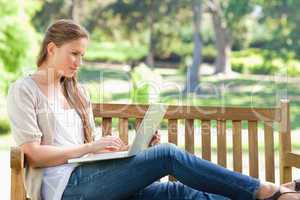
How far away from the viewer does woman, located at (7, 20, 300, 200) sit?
2.41 meters

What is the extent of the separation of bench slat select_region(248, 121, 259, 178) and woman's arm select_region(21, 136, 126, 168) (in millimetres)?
830

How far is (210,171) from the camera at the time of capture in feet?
7.88

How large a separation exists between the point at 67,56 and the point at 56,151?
432 millimetres

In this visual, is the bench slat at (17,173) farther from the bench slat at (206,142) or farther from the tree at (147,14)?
the tree at (147,14)

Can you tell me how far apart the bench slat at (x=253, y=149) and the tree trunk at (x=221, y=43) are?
13058 millimetres

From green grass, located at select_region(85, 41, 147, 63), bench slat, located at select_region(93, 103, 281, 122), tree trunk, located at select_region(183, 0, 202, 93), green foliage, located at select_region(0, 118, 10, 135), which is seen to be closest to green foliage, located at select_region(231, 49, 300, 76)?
tree trunk, located at select_region(183, 0, 202, 93)

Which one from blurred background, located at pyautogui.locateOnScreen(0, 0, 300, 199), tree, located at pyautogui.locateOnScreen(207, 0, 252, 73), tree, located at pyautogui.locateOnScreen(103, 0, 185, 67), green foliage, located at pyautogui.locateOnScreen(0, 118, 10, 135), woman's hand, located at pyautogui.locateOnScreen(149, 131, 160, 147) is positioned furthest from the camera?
tree, located at pyautogui.locateOnScreen(103, 0, 185, 67)

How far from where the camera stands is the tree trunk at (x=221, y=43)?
15859mm

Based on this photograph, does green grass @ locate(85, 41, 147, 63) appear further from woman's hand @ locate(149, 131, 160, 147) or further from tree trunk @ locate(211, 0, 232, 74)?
woman's hand @ locate(149, 131, 160, 147)

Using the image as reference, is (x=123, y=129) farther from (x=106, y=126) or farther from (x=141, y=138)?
(x=141, y=138)

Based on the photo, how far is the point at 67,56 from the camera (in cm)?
259

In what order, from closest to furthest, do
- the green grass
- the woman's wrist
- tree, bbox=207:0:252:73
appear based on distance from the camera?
1. the woman's wrist
2. tree, bbox=207:0:252:73
3. the green grass

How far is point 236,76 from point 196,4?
2255mm

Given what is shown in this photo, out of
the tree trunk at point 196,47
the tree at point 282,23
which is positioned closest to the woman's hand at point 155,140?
the tree at point 282,23
